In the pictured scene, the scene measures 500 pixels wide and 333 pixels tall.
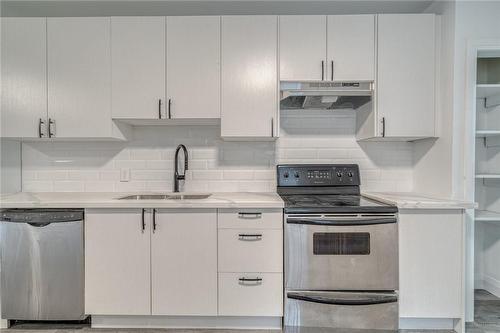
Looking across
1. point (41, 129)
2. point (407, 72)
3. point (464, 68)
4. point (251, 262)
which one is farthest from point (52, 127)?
point (464, 68)

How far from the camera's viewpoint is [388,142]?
8.23 ft

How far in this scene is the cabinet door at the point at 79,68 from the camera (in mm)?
2156

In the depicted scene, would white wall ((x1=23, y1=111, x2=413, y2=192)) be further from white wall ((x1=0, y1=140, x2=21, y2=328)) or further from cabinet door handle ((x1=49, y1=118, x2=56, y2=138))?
cabinet door handle ((x1=49, y1=118, x2=56, y2=138))

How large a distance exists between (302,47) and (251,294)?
182 cm

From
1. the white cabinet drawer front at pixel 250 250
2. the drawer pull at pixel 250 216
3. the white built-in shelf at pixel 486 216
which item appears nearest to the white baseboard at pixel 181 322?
the white cabinet drawer front at pixel 250 250

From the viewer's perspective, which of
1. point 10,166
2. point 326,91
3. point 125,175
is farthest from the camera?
point 125,175

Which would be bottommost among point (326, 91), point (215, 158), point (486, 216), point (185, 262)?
point (185, 262)

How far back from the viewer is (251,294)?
189cm

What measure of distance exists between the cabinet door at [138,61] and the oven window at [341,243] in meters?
1.49

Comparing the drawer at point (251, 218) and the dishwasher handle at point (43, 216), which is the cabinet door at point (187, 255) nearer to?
the drawer at point (251, 218)

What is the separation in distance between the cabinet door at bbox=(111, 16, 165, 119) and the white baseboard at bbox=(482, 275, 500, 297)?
3.10 meters

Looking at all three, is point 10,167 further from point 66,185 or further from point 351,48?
point 351,48

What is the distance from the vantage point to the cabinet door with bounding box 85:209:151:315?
1902 millimetres

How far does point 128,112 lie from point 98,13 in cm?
95
